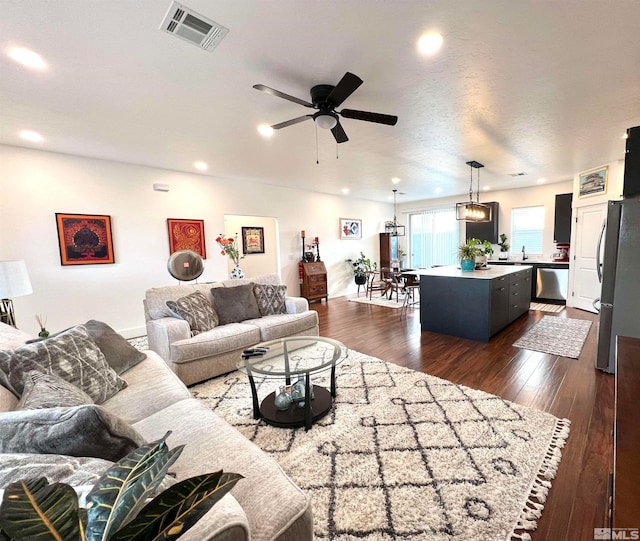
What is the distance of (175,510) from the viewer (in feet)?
1.61

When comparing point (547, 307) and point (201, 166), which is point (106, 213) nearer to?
point (201, 166)

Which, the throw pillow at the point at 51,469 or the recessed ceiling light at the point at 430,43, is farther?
the recessed ceiling light at the point at 430,43

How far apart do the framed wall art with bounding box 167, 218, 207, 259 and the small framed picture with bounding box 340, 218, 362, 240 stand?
146 inches

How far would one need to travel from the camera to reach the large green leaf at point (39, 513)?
0.42 metres

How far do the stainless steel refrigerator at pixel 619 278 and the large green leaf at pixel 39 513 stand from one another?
3.89m

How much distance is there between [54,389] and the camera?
1302 mm

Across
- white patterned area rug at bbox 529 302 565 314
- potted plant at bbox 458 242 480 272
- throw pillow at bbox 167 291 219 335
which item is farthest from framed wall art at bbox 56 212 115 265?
white patterned area rug at bbox 529 302 565 314

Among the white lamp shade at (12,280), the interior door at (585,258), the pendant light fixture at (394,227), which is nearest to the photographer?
the white lamp shade at (12,280)

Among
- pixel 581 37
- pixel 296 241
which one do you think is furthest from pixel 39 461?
pixel 296 241

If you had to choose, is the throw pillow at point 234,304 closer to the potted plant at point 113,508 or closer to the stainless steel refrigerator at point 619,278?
the potted plant at point 113,508

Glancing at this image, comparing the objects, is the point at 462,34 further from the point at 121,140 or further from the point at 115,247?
the point at 115,247

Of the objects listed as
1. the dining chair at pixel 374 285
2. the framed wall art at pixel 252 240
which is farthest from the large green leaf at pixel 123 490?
the framed wall art at pixel 252 240

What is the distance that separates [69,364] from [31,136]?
10.4 ft

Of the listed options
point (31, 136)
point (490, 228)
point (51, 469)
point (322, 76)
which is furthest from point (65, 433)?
point (490, 228)
